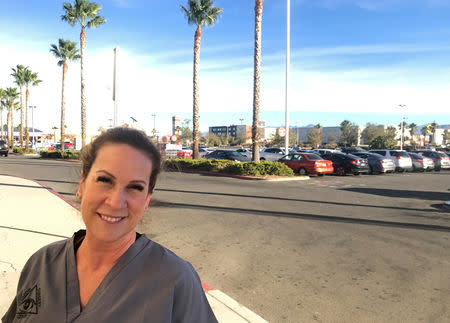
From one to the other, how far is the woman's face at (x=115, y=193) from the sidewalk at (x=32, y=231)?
1.20 m

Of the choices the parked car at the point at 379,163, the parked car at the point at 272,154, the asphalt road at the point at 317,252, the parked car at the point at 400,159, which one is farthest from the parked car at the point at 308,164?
the asphalt road at the point at 317,252

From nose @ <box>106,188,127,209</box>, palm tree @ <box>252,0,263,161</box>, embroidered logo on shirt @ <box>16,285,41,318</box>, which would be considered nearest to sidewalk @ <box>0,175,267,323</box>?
embroidered logo on shirt @ <box>16,285,41,318</box>

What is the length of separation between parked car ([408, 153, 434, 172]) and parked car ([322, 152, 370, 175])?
6248mm

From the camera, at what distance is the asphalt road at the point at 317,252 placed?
13.7 feet

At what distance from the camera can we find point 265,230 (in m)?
7.64

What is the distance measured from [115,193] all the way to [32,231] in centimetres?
613

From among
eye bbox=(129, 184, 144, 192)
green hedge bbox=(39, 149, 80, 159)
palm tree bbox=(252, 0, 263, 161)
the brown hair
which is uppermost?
palm tree bbox=(252, 0, 263, 161)

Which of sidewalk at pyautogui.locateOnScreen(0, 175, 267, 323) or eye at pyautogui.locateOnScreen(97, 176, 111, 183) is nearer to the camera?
eye at pyautogui.locateOnScreen(97, 176, 111, 183)

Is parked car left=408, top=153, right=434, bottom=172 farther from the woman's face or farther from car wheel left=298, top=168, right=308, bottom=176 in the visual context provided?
the woman's face

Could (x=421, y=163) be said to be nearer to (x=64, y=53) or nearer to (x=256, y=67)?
(x=256, y=67)

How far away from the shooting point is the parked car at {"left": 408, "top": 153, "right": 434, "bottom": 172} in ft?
87.2

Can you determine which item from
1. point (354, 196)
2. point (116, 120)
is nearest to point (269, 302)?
point (116, 120)

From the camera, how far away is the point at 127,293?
4.31 feet

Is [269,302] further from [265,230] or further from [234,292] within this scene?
[265,230]
